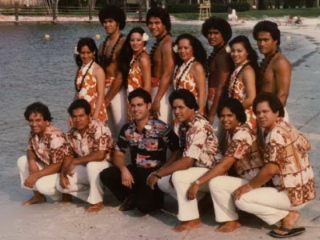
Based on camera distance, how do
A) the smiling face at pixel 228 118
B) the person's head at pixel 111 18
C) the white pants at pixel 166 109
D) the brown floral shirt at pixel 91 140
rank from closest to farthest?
the smiling face at pixel 228 118 → the brown floral shirt at pixel 91 140 → the white pants at pixel 166 109 → the person's head at pixel 111 18

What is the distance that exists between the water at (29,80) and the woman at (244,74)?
2.68m

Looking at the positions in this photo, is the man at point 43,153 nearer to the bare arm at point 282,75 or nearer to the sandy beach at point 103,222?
the sandy beach at point 103,222

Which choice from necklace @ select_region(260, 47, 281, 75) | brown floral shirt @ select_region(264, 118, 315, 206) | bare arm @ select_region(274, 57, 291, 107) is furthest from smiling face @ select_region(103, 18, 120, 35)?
brown floral shirt @ select_region(264, 118, 315, 206)

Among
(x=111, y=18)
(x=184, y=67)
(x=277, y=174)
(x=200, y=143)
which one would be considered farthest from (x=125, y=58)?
(x=277, y=174)

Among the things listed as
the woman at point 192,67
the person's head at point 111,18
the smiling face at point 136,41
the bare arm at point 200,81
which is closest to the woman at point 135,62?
the smiling face at point 136,41

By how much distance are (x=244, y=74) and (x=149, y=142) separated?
0.91 meters

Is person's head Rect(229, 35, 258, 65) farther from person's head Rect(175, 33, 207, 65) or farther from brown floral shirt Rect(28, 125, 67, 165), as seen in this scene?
brown floral shirt Rect(28, 125, 67, 165)

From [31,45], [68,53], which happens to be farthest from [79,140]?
[31,45]

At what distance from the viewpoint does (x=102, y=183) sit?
4.89 m

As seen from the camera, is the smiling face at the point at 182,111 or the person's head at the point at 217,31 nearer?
the smiling face at the point at 182,111

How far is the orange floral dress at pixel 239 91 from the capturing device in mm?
4895

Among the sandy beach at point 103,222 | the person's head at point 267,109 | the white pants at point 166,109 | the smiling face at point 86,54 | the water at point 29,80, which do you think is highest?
the smiling face at point 86,54

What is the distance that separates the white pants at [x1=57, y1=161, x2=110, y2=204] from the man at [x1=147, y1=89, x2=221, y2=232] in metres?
0.46

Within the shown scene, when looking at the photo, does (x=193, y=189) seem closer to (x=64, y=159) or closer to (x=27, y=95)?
(x=64, y=159)
